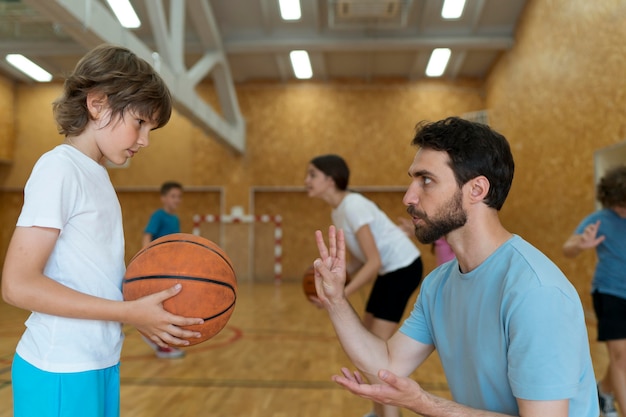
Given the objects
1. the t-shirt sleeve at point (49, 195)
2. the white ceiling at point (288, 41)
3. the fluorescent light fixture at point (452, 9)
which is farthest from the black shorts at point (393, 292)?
the fluorescent light fixture at point (452, 9)

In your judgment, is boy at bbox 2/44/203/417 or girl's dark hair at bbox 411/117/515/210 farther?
girl's dark hair at bbox 411/117/515/210

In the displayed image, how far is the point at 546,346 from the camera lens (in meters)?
1.28

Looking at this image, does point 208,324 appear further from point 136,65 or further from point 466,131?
point 466,131

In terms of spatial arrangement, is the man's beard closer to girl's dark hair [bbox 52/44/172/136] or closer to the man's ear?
the man's ear

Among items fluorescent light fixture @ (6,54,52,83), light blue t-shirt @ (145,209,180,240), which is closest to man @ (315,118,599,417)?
light blue t-shirt @ (145,209,180,240)

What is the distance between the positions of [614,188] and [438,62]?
940 centimetres

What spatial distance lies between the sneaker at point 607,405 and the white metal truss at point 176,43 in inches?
209

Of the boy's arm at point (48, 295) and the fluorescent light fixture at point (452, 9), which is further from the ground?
the fluorescent light fixture at point (452, 9)

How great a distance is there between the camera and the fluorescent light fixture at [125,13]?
9.10 m

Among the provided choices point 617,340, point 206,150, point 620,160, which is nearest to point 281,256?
point 206,150

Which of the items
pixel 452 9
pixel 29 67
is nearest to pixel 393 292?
pixel 452 9

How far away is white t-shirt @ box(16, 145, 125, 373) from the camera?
1.39m

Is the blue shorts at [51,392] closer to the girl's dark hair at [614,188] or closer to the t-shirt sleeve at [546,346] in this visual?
the t-shirt sleeve at [546,346]

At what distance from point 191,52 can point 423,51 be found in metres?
4.86
